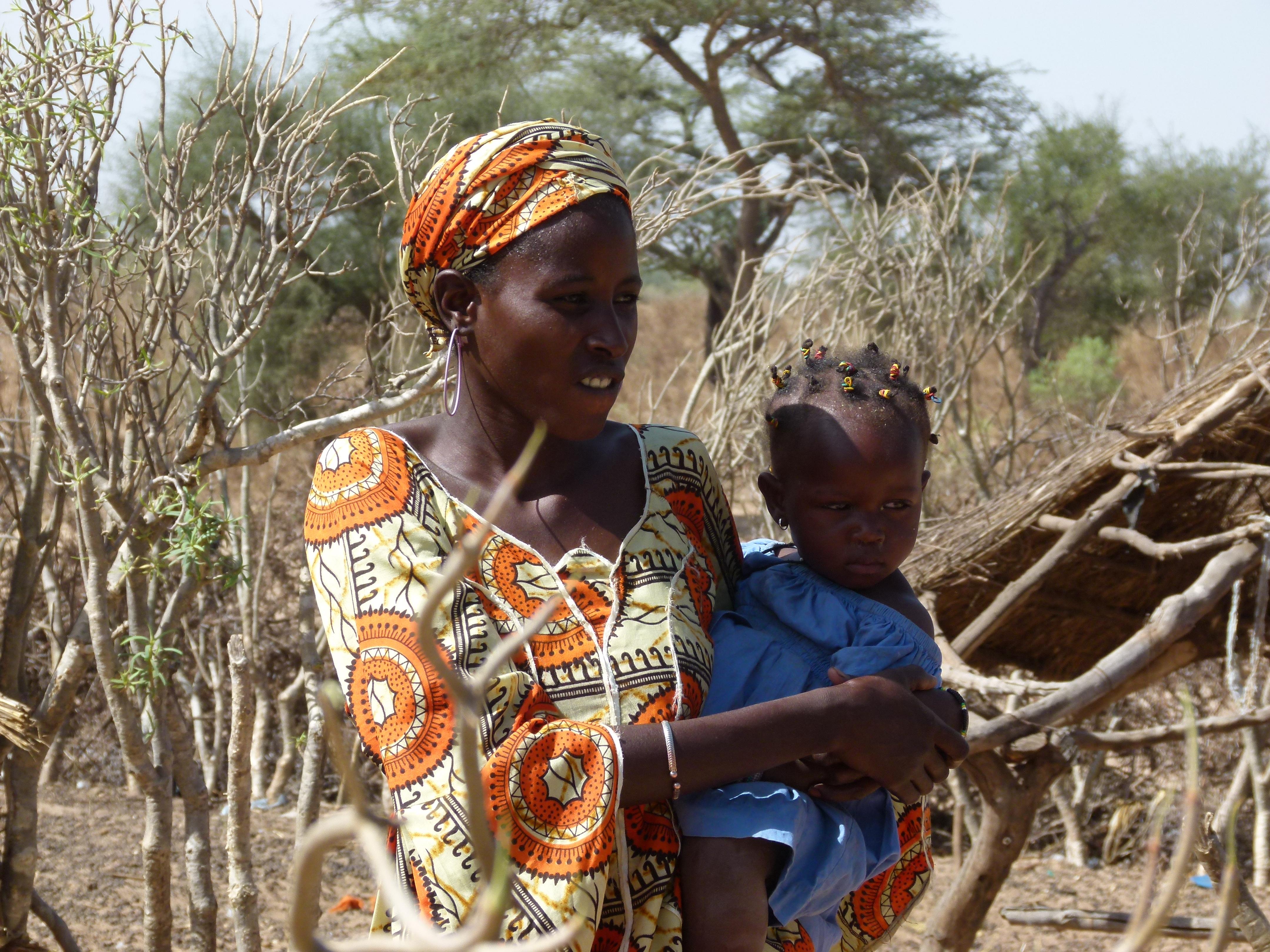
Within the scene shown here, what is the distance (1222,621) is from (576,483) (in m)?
3.35

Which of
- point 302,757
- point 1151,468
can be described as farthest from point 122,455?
point 302,757

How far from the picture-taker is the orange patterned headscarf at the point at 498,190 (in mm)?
1611

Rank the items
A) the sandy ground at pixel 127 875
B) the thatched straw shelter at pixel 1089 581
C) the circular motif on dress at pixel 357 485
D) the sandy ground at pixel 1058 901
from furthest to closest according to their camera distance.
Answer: the sandy ground at pixel 1058 901 → the sandy ground at pixel 127 875 → the thatched straw shelter at pixel 1089 581 → the circular motif on dress at pixel 357 485

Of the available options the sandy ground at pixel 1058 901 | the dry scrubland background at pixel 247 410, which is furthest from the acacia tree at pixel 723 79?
the sandy ground at pixel 1058 901

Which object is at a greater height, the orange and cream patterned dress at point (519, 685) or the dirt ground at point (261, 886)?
the orange and cream patterned dress at point (519, 685)

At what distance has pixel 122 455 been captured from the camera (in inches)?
117

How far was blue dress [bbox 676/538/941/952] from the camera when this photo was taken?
1.60 m

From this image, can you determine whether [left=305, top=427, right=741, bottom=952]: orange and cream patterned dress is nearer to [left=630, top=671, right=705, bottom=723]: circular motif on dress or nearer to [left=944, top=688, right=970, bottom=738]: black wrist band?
[left=630, top=671, right=705, bottom=723]: circular motif on dress

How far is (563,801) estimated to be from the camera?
1454 millimetres

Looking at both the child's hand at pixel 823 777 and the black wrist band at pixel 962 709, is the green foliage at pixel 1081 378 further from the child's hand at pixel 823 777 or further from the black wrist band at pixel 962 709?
the child's hand at pixel 823 777

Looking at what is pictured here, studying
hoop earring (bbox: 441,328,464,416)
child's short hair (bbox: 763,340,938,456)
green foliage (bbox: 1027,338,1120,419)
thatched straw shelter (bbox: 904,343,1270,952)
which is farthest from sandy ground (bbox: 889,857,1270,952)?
green foliage (bbox: 1027,338,1120,419)

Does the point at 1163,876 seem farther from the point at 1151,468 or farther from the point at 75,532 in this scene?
the point at 75,532

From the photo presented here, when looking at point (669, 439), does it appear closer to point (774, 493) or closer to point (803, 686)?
point (774, 493)

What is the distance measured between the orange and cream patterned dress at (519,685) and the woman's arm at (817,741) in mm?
53
